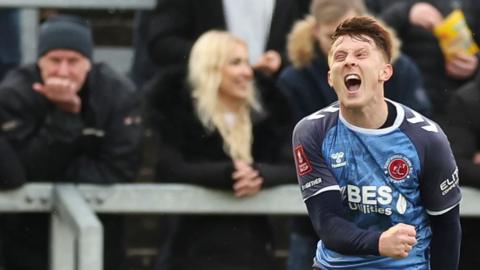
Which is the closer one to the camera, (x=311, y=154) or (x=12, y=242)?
(x=311, y=154)

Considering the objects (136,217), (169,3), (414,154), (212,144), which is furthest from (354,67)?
(136,217)

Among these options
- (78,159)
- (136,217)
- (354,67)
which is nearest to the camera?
(354,67)

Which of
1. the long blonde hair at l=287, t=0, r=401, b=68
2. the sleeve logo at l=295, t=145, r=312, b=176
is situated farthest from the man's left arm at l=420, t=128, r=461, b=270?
the long blonde hair at l=287, t=0, r=401, b=68

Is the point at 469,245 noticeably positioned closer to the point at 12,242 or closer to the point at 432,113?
the point at 432,113

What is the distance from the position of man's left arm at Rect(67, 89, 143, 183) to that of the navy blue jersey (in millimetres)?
2273

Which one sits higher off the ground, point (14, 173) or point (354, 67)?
point (354, 67)

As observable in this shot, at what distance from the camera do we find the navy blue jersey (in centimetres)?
543

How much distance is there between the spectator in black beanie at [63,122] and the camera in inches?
299

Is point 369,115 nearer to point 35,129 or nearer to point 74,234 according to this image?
point 74,234

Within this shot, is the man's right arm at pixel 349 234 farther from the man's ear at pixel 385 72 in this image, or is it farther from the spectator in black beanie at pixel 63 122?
the spectator in black beanie at pixel 63 122

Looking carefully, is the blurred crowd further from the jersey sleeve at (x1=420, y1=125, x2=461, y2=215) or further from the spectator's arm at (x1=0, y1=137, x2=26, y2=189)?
the jersey sleeve at (x1=420, y1=125, x2=461, y2=215)

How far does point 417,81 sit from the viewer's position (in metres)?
7.91

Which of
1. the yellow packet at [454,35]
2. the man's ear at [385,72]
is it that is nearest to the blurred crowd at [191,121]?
the yellow packet at [454,35]

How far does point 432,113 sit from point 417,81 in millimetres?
349
